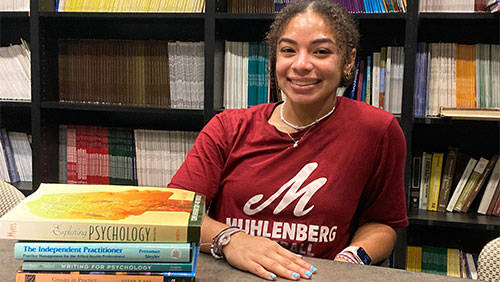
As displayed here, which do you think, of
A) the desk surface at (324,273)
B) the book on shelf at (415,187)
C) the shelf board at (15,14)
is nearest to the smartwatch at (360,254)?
the desk surface at (324,273)

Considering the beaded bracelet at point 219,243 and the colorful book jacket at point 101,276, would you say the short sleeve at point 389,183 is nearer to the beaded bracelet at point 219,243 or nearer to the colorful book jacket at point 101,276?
→ the beaded bracelet at point 219,243

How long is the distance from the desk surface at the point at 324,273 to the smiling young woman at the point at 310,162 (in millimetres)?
281

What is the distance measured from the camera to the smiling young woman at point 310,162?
1.27 meters

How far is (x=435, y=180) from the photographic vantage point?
2.12 meters

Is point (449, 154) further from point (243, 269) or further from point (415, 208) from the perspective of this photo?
point (243, 269)

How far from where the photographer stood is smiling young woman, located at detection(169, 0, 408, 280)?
4.17 ft

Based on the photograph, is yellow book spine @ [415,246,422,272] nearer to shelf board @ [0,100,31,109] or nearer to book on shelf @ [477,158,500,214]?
book on shelf @ [477,158,500,214]

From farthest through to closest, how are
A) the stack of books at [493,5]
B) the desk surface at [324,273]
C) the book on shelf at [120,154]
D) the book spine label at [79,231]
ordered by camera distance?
the book on shelf at [120,154] → the stack of books at [493,5] → the desk surface at [324,273] → the book spine label at [79,231]

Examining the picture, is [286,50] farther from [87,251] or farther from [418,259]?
[418,259]

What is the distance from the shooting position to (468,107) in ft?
6.60

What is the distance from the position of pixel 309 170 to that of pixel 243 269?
0.44 meters

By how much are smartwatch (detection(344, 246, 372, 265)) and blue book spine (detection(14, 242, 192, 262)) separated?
599 mm

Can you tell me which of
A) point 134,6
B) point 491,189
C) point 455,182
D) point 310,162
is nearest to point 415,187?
point 455,182

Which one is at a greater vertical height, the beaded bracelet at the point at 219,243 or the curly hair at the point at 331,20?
the curly hair at the point at 331,20
